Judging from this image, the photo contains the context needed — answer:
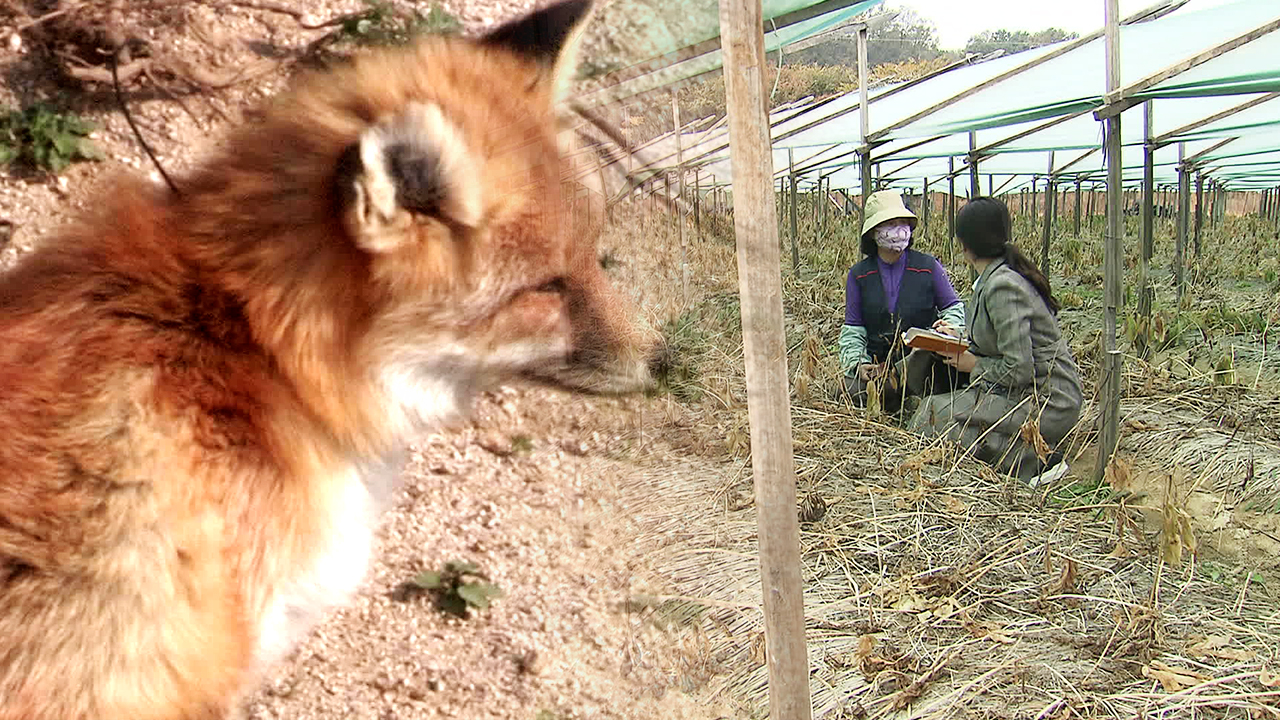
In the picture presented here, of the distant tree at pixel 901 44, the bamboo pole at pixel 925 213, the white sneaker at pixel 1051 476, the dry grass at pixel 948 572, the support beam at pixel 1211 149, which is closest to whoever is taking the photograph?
the dry grass at pixel 948 572

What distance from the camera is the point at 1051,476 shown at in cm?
390

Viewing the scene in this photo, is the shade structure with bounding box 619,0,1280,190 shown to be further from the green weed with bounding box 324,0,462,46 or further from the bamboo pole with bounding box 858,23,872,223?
the green weed with bounding box 324,0,462,46

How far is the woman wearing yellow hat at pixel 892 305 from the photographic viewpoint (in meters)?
4.61

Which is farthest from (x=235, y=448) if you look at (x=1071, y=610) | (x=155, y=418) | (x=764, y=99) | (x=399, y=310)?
(x=1071, y=610)

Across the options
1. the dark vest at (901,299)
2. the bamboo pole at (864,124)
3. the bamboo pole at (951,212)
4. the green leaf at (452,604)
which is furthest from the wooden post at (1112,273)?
the bamboo pole at (951,212)

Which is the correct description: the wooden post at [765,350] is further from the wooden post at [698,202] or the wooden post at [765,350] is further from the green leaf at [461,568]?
the green leaf at [461,568]

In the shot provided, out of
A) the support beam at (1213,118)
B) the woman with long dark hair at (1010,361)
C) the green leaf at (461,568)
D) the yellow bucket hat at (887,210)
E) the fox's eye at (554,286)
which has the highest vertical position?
the support beam at (1213,118)

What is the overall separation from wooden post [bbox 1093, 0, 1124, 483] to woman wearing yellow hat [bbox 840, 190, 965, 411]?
80 cm

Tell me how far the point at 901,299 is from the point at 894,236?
384mm

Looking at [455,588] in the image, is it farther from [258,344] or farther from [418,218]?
[418,218]

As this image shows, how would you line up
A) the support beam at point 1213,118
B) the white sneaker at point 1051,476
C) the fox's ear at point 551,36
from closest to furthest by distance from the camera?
the fox's ear at point 551,36
the white sneaker at point 1051,476
the support beam at point 1213,118

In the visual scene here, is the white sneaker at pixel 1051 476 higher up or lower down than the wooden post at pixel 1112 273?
lower down

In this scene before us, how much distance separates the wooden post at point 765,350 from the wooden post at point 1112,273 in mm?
3226

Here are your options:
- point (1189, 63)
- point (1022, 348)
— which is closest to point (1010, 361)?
point (1022, 348)
